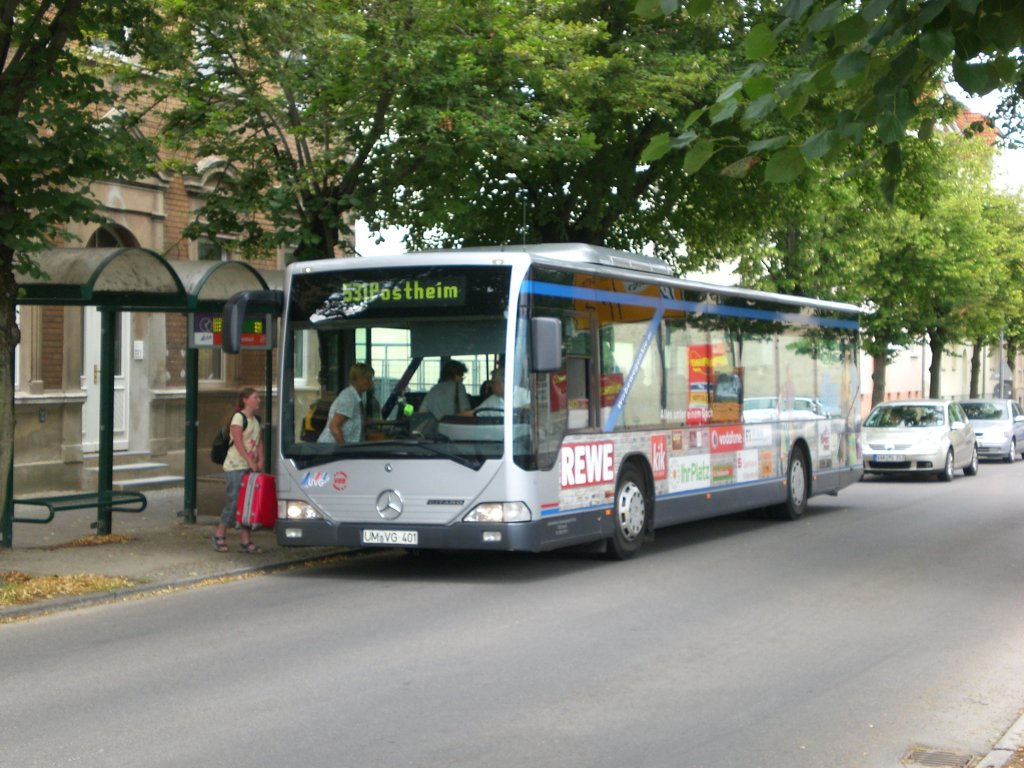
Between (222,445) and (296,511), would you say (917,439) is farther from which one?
(296,511)

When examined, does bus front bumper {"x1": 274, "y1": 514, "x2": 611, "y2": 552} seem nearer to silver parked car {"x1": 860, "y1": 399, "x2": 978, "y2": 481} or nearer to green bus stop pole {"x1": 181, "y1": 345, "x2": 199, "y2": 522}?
green bus stop pole {"x1": 181, "y1": 345, "x2": 199, "y2": 522}

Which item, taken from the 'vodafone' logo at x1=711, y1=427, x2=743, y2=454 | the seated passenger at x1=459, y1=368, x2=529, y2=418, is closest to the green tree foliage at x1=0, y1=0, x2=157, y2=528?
the seated passenger at x1=459, y1=368, x2=529, y2=418

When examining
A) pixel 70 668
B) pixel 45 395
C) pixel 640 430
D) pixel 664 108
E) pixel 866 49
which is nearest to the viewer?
pixel 866 49

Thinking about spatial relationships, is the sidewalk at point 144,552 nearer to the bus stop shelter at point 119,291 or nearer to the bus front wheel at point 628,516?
the bus stop shelter at point 119,291

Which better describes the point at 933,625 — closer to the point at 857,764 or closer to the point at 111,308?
the point at 857,764

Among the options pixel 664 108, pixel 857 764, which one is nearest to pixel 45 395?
pixel 664 108

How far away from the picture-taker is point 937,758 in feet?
22.1

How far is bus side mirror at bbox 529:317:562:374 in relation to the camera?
1219cm

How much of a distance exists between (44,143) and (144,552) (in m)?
4.47

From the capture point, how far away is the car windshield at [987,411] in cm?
3634

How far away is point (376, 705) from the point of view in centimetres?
770

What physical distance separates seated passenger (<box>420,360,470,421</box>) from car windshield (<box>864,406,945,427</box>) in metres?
18.3

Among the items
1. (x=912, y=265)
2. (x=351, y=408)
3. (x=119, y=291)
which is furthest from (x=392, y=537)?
(x=912, y=265)

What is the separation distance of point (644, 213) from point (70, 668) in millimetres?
17044
